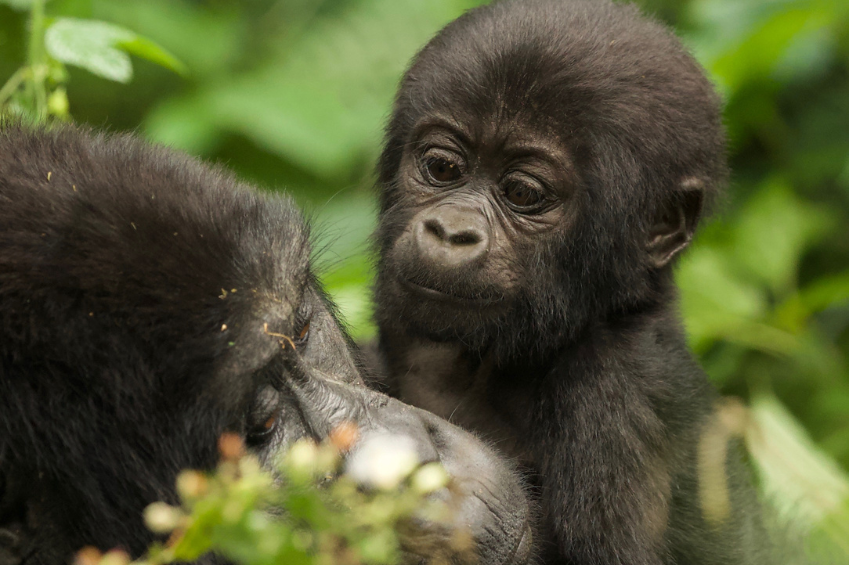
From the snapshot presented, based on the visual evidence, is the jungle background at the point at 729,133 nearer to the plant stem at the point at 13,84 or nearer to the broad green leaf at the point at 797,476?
the broad green leaf at the point at 797,476

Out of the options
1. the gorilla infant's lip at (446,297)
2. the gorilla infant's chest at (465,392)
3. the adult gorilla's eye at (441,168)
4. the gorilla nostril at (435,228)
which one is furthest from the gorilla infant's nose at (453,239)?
the gorilla infant's chest at (465,392)

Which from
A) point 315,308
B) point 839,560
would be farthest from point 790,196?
point 315,308

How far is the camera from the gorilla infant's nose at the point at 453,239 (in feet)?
10.1

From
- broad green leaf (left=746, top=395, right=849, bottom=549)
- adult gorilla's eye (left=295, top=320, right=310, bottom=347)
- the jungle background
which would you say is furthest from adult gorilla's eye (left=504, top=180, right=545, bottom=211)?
broad green leaf (left=746, top=395, right=849, bottom=549)

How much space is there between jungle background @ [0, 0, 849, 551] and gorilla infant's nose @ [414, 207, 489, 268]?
28.7 inches

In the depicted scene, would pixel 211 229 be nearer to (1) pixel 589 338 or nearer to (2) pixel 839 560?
(1) pixel 589 338

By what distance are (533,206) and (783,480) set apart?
1805 mm

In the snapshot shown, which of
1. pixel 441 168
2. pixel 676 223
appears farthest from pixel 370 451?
pixel 676 223

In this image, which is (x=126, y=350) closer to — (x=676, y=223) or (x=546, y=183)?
(x=546, y=183)

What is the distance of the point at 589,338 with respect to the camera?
3.11 m

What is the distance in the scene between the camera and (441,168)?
338 centimetres

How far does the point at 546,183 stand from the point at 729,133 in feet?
9.00

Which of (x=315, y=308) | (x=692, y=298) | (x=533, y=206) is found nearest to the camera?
(x=315, y=308)

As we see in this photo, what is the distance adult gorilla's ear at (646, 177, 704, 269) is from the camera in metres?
3.30
